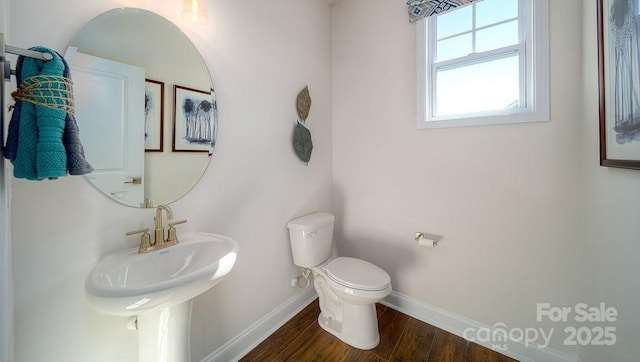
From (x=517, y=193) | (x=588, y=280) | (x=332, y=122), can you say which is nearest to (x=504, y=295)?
(x=588, y=280)

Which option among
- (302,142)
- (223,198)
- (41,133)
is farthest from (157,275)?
(302,142)

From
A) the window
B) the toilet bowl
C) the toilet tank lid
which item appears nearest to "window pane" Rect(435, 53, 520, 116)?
the window

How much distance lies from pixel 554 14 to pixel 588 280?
146 centimetres

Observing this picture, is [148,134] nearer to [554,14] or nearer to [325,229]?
[325,229]

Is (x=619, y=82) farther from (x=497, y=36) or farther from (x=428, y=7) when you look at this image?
(x=428, y=7)

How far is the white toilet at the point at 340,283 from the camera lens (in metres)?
1.46

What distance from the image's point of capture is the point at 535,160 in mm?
1390

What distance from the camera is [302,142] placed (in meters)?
1.86

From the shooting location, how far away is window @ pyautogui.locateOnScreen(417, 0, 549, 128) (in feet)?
4.48

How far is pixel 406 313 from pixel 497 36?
82.4 inches

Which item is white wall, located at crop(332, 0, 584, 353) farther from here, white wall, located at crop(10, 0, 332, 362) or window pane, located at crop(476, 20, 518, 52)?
white wall, located at crop(10, 0, 332, 362)

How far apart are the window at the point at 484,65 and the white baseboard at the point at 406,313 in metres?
1.38

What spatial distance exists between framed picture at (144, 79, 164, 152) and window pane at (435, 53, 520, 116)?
1.79m

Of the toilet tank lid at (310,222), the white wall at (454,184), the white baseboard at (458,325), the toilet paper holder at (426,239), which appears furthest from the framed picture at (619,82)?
the toilet tank lid at (310,222)
